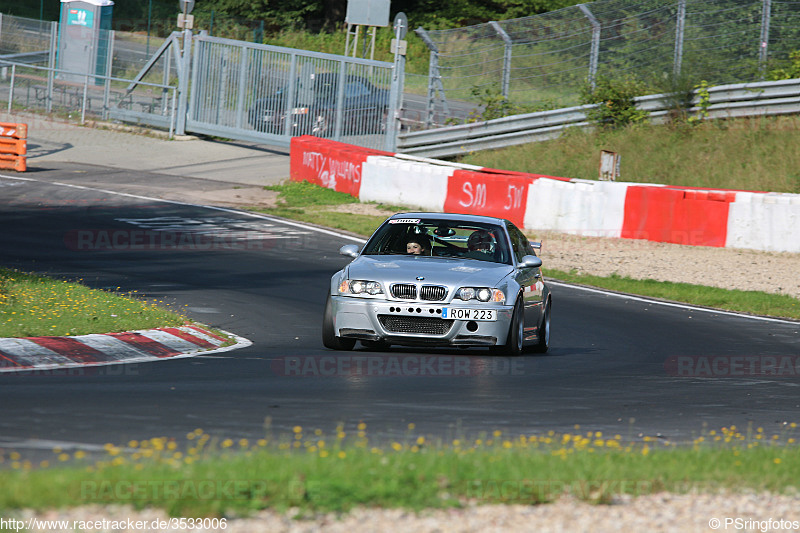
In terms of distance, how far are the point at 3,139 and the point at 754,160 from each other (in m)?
18.9

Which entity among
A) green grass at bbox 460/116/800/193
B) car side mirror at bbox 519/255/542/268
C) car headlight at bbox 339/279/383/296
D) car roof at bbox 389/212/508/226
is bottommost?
car headlight at bbox 339/279/383/296

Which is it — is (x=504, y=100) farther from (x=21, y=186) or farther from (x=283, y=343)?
(x=283, y=343)

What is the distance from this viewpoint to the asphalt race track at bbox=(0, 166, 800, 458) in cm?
737

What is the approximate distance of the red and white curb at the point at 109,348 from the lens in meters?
9.63

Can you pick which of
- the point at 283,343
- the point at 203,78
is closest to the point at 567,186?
the point at 283,343

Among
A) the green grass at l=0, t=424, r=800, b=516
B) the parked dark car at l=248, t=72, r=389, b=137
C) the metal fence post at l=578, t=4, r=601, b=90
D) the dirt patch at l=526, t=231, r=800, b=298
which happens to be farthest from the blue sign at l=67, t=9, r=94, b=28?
the green grass at l=0, t=424, r=800, b=516

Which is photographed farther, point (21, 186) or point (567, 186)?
point (21, 186)

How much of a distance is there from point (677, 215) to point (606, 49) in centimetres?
970

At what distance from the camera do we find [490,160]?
31.3 meters

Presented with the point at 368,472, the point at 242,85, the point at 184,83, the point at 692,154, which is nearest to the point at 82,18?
the point at 184,83

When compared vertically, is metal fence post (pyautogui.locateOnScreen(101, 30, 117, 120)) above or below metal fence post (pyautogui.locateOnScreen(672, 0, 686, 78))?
below

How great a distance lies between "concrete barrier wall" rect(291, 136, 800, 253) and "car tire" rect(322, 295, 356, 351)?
10998mm

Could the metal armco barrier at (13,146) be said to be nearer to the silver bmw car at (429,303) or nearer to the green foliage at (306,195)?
the green foliage at (306,195)

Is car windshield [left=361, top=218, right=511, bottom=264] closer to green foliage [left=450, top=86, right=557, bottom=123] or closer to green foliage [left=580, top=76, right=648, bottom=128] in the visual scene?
green foliage [left=580, top=76, right=648, bottom=128]
